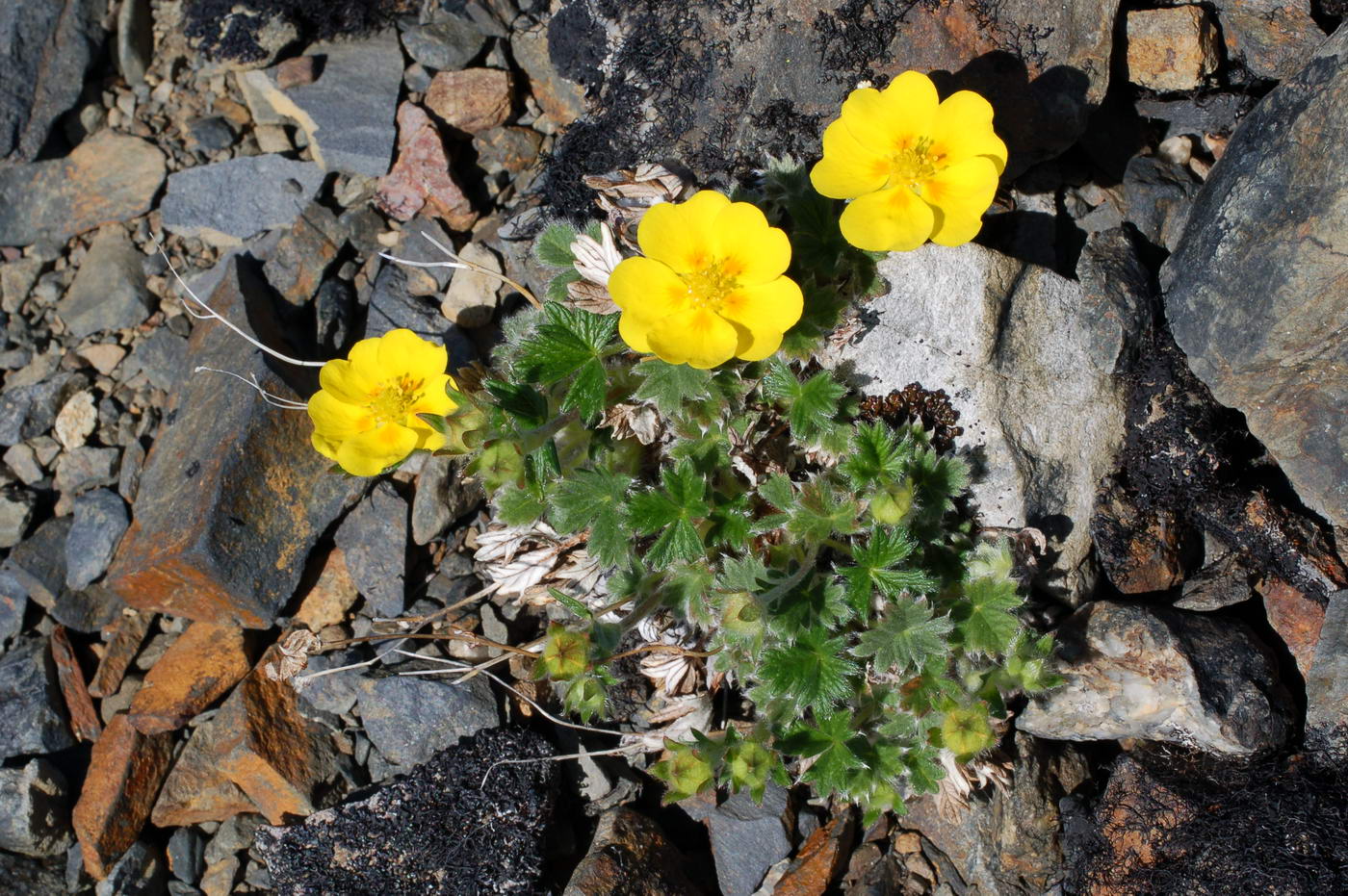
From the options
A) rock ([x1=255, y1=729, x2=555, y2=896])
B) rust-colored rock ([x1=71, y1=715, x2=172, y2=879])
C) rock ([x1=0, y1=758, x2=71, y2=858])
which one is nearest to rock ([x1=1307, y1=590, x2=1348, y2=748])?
rock ([x1=255, y1=729, x2=555, y2=896])

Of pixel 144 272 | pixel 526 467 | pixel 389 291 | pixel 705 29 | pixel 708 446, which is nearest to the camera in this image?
pixel 526 467

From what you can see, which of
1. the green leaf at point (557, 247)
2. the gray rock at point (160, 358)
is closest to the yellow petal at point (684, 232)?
the green leaf at point (557, 247)

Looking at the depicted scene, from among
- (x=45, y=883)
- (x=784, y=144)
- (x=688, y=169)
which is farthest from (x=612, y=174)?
(x=45, y=883)

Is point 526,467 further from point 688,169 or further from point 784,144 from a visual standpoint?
point 784,144

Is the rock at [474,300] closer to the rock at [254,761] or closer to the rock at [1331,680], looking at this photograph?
the rock at [254,761]

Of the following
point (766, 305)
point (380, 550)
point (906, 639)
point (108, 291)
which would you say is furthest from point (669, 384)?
point (108, 291)
